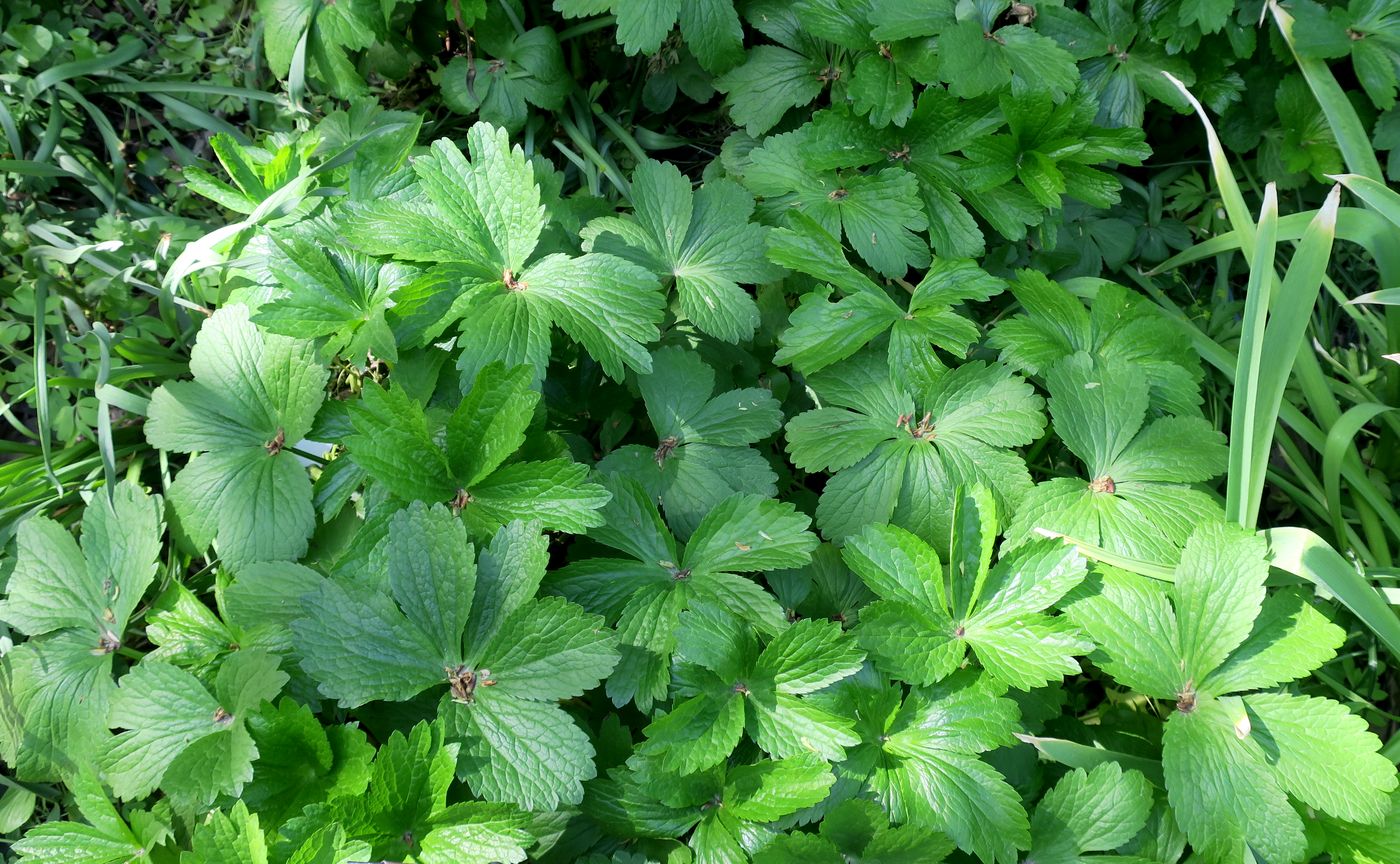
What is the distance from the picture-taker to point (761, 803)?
133cm

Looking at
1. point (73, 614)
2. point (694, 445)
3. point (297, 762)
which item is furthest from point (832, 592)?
point (73, 614)

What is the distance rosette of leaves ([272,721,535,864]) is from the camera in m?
1.23

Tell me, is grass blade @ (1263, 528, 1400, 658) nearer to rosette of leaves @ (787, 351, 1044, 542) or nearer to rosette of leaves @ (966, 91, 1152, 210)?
rosette of leaves @ (787, 351, 1044, 542)

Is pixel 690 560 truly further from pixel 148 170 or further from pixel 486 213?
pixel 148 170

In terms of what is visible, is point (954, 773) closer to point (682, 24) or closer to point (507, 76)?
point (682, 24)

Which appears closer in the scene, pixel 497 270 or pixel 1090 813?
pixel 1090 813

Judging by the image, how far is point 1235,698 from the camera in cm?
140

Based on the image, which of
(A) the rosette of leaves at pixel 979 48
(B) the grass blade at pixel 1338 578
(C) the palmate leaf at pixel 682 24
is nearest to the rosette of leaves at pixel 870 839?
(B) the grass blade at pixel 1338 578

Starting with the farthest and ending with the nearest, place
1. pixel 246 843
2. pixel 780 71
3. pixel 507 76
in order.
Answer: pixel 507 76 < pixel 780 71 < pixel 246 843

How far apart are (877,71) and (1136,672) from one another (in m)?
1.30

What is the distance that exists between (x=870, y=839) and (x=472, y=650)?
663mm

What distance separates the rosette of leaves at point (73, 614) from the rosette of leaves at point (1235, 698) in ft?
5.42

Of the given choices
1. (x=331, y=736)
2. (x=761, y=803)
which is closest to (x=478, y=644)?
(x=331, y=736)

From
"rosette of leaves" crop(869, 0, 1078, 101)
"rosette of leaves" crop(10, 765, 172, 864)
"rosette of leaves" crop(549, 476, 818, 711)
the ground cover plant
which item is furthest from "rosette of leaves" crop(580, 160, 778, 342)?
"rosette of leaves" crop(10, 765, 172, 864)
